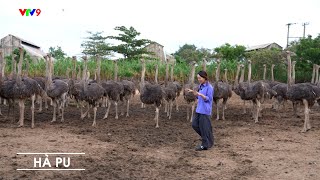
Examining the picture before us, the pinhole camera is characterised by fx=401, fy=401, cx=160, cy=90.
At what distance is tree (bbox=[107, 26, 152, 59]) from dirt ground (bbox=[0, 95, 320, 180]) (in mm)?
20773

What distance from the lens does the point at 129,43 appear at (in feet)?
109

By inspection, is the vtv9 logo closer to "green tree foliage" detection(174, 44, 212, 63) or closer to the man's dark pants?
the man's dark pants

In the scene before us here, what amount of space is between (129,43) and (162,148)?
999 inches

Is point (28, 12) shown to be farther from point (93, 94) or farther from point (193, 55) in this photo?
point (193, 55)

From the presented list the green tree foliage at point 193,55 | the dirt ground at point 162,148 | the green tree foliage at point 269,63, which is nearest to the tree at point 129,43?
the green tree foliage at point 193,55

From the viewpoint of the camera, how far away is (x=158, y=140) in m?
9.45

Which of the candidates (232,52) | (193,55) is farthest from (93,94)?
(193,55)

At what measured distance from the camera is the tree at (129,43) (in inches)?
1300

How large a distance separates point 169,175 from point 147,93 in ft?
16.5

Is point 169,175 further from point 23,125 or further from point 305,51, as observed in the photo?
point 305,51

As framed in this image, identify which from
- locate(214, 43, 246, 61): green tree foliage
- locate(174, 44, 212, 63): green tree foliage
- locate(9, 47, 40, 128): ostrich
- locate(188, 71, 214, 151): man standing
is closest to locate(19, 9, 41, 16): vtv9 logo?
locate(9, 47, 40, 128): ostrich

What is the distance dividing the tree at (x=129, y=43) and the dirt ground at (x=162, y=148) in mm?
20773

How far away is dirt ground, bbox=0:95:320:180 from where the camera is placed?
6.75 metres

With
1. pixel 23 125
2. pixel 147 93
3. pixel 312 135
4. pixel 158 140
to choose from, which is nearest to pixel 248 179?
pixel 158 140
